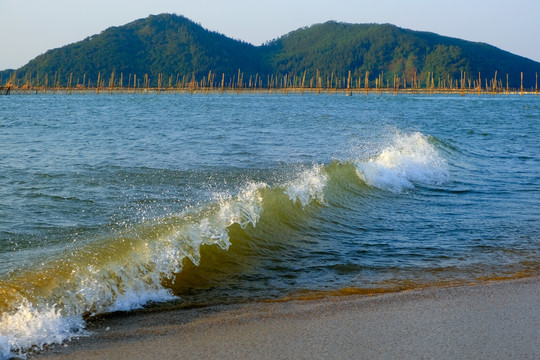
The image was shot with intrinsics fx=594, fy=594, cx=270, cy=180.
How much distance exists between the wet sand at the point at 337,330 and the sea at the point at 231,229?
0.34m

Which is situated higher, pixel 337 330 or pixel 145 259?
pixel 145 259

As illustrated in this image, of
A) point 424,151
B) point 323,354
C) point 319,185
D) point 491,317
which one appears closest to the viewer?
point 323,354

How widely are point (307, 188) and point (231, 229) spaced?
117 inches

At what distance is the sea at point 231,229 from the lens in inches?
213

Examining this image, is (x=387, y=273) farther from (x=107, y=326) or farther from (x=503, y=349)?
(x=107, y=326)

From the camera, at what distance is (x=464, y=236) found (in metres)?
8.19

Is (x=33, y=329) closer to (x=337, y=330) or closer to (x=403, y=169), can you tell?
(x=337, y=330)

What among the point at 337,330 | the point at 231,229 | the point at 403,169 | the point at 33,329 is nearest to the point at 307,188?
the point at 231,229

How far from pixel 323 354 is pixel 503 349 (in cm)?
128

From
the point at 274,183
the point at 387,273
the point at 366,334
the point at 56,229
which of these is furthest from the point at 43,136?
the point at 366,334

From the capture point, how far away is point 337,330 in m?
4.60

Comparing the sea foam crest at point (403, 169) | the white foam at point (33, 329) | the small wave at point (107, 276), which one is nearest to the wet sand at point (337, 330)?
the white foam at point (33, 329)

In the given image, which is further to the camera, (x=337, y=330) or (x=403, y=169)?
(x=403, y=169)

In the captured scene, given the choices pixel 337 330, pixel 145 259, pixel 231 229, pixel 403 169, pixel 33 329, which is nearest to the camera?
pixel 33 329
